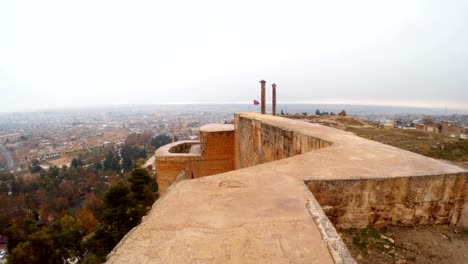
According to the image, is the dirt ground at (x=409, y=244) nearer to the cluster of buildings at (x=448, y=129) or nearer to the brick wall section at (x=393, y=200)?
the brick wall section at (x=393, y=200)

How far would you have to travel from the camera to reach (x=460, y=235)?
2801mm

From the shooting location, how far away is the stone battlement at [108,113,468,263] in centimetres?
155

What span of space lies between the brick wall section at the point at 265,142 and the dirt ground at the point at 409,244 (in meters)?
2.04

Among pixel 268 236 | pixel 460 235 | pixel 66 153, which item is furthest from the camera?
pixel 66 153

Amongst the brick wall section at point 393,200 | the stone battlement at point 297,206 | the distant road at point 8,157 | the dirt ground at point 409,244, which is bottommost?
the distant road at point 8,157

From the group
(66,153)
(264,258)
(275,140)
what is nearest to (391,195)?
(264,258)

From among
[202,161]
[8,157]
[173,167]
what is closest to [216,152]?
[202,161]

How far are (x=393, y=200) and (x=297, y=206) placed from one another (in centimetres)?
148

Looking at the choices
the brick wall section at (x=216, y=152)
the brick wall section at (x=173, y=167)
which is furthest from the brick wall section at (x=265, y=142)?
the brick wall section at (x=173, y=167)

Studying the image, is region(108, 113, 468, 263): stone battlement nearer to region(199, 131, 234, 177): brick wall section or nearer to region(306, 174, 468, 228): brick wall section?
region(306, 174, 468, 228): brick wall section

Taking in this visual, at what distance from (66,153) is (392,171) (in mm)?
84601

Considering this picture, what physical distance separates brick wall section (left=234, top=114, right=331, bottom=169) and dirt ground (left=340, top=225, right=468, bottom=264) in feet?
6.68

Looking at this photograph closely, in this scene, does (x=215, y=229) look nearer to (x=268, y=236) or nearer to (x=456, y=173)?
(x=268, y=236)

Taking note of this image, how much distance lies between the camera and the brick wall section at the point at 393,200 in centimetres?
274
